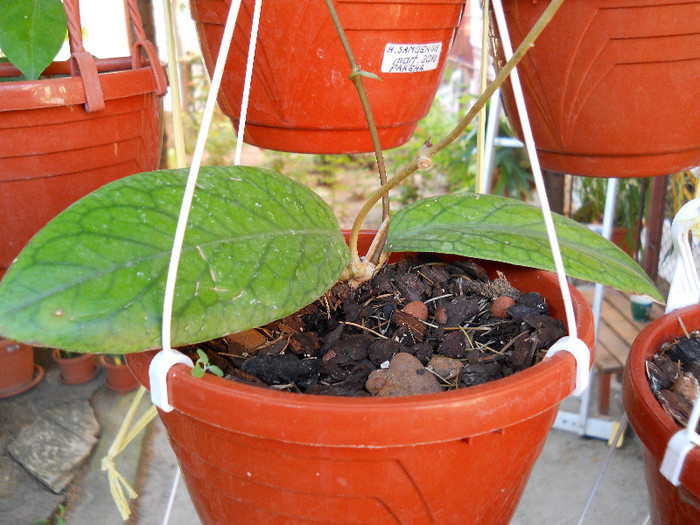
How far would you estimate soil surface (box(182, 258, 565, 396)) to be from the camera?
1.92 feet

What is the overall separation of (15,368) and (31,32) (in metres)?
1.10

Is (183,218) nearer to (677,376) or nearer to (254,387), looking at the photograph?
(254,387)

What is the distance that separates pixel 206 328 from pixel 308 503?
0.15 m

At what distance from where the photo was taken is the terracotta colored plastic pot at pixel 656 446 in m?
0.47

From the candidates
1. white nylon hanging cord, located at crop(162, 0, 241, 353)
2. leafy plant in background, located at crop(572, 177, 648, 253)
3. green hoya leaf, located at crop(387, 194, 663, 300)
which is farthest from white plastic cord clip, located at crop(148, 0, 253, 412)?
leafy plant in background, located at crop(572, 177, 648, 253)

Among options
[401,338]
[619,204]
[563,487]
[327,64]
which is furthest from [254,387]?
[619,204]

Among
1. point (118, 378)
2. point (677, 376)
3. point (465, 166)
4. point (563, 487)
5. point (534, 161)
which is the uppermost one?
point (534, 161)

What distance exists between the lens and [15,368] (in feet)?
5.39

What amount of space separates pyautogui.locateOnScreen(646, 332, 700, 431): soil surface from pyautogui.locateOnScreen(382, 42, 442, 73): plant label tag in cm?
43

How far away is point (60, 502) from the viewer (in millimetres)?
1369

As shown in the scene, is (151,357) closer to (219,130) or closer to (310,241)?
(310,241)

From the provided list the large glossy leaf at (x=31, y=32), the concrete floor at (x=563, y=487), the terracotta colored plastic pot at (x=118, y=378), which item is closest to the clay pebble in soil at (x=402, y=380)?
the large glossy leaf at (x=31, y=32)

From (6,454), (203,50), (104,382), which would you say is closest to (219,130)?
(104,382)

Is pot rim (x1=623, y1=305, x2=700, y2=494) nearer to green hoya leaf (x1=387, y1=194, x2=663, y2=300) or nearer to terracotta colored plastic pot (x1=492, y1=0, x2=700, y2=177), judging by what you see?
green hoya leaf (x1=387, y1=194, x2=663, y2=300)
